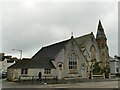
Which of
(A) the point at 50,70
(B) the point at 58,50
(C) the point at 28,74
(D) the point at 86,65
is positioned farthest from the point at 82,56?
(C) the point at 28,74

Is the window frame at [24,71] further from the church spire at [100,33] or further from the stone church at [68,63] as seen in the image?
the church spire at [100,33]

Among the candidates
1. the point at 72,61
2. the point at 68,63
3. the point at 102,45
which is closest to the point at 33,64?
the point at 68,63

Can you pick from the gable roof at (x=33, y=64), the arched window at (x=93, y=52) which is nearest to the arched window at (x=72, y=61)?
the gable roof at (x=33, y=64)

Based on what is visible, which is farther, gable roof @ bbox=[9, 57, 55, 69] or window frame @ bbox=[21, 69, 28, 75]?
gable roof @ bbox=[9, 57, 55, 69]

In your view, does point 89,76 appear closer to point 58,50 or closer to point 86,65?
point 86,65

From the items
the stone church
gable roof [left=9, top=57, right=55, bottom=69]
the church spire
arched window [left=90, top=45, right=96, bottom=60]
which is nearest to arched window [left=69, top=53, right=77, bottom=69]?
the stone church

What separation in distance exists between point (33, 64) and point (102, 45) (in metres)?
27.8

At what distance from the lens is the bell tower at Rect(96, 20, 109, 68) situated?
6388cm

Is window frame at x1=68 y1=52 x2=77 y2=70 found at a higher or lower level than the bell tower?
lower

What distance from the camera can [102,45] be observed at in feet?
213

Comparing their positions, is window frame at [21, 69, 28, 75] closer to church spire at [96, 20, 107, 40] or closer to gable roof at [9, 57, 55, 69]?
gable roof at [9, 57, 55, 69]

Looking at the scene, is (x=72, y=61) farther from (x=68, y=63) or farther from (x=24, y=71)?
(x=24, y=71)

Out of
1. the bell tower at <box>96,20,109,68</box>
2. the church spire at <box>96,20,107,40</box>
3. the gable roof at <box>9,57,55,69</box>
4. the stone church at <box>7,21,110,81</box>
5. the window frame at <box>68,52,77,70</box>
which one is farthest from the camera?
the church spire at <box>96,20,107,40</box>

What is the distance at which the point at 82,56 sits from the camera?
5266 centimetres
